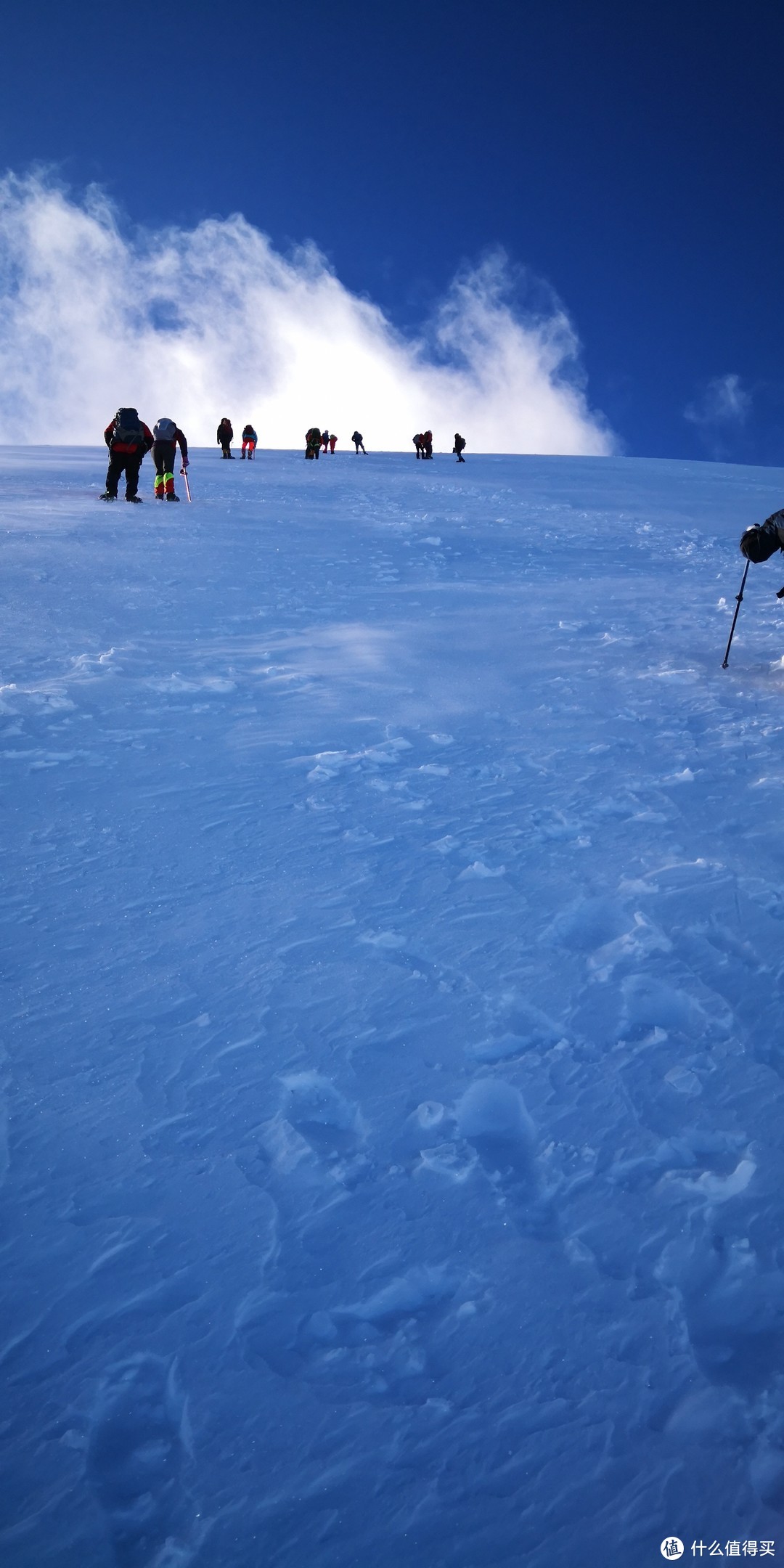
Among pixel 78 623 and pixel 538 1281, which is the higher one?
pixel 78 623

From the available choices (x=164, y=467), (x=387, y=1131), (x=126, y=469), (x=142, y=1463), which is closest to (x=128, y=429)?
(x=126, y=469)

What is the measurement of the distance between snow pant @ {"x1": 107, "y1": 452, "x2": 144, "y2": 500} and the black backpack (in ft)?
1.37

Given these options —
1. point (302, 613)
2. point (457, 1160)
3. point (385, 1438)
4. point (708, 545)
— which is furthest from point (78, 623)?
point (708, 545)

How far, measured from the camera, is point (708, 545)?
14.0 metres

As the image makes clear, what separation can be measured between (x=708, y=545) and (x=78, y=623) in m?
10.7

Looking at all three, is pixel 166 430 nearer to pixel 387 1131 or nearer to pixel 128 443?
pixel 128 443

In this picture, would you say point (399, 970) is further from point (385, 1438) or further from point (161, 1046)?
point (385, 1438)

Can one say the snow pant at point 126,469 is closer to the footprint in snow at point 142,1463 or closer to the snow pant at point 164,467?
the snow pant at point 164,467

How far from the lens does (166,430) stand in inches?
559

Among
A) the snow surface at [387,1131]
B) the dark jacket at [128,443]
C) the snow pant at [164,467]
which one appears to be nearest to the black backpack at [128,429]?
the dark jacket at [128,443]

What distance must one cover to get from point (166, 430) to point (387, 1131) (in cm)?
1415

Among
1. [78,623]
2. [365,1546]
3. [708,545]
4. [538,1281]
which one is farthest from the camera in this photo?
[708,545]

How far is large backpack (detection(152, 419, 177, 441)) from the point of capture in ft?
46.1

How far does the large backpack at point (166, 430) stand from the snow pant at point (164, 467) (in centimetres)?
30
